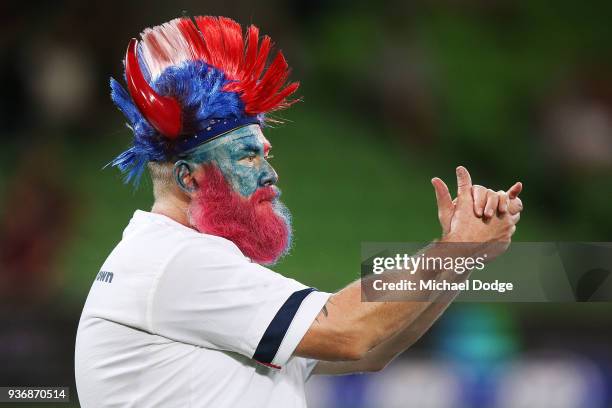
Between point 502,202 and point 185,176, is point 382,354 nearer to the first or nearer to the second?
point 502,202

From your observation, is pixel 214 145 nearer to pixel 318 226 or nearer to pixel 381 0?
pixel 318 226

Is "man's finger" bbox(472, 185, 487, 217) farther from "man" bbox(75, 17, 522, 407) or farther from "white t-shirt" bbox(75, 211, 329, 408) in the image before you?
"white t-shirt" bbox(75, 211, 329, 408)

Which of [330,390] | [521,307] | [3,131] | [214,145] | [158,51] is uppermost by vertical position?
[3,131]

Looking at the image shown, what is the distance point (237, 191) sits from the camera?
273cm

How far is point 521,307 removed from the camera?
19.6 feet

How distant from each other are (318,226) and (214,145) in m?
4.95

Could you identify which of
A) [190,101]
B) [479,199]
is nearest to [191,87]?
[190,101]

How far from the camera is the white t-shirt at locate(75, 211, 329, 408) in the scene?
247cm

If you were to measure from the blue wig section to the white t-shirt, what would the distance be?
0.26 meters

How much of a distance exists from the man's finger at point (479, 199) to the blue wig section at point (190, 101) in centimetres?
69

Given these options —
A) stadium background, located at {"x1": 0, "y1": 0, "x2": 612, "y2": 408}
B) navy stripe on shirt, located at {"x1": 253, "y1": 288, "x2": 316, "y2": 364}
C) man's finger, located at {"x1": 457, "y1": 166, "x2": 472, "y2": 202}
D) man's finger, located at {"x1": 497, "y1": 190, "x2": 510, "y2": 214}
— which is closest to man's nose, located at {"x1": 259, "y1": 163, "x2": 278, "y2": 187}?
Answer: navy stripe on shirt, located at {"x1": 253, "y1": 288, "x2": 316, "y2": 364}

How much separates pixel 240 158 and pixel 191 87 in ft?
0.79

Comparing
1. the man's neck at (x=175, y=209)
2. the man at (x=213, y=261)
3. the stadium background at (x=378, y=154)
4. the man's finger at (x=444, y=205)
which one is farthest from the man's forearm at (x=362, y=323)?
the stadium background at (x=378, y=154)

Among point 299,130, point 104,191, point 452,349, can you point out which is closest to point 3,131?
point 104,191
